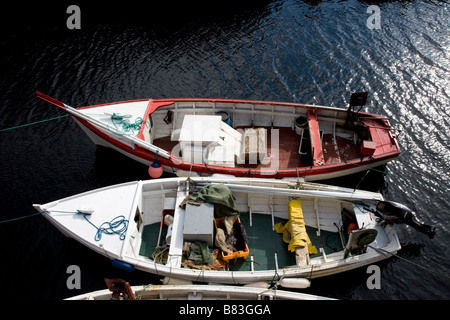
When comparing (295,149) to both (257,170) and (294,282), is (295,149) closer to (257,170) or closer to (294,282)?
(257,170)

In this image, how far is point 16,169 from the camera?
56.9 ft

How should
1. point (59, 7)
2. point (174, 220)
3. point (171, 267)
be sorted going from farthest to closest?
1. point (59, 7)
2. point (174, 220)
3. point (171, 267)

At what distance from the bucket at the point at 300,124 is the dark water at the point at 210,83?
9.89 ft

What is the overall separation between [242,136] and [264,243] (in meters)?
5.42

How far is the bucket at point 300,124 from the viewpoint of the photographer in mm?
16539

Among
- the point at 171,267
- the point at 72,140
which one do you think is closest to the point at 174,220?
the point at 171,267

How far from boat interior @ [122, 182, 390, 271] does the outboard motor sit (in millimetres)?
551

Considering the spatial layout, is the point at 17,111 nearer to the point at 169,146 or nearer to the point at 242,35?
the point at 169,146

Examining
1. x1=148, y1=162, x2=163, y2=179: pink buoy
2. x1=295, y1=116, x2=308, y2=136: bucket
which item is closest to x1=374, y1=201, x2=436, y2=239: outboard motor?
x1=295, y1=116, x2=308, y2=136: bucket

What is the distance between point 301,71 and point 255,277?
15519mm

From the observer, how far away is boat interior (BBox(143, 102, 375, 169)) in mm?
14938

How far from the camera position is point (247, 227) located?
1343 centimetres

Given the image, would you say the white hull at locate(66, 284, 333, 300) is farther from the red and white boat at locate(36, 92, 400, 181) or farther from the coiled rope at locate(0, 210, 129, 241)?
the red and white boat at locate(36, 92, 400, 181)

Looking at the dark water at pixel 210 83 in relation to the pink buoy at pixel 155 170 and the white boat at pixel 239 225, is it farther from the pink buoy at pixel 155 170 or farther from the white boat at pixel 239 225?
the pink buoy at pixel 155 170
